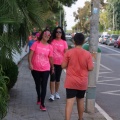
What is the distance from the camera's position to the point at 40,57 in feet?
23.9

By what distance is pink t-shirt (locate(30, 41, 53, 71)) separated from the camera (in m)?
7.23

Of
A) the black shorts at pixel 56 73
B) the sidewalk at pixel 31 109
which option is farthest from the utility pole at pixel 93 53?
the black shorts at pixel 56 73

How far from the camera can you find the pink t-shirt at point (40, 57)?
23.7ft

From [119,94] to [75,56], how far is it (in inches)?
182

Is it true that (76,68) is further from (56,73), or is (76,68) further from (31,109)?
(56,73)

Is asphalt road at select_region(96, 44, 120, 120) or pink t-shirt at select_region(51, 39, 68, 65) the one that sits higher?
pink t-shirt at select_region(51, 39, 68, 65)

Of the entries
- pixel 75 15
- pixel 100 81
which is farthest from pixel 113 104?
pixel 75 15

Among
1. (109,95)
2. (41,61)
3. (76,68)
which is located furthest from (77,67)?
(109,95)

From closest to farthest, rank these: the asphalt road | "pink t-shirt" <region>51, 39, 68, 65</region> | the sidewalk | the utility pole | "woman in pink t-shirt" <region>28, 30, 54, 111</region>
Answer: the sidewalk → the utility pole → "woman in pink t-shirt" <region>28, 30, 54, 111</region> → the asphalt road → "pink t-shirt" <region>51, 39, 68, 65</region>

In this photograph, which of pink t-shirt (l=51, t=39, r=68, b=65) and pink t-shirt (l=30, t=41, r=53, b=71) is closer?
pink t-shirt (l=30, t=41, r=53, b=71)

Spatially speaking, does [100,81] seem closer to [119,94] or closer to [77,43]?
[119,94]

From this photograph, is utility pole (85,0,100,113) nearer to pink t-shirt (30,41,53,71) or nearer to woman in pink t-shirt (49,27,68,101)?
pink t-shirt (30,41,53,71)

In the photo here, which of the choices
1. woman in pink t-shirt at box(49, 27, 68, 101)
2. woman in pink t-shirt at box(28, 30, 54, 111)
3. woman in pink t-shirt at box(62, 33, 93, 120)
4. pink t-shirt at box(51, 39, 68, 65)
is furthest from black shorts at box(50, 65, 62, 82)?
woman in pink t-shirt at box(62, 33, 93, 120)

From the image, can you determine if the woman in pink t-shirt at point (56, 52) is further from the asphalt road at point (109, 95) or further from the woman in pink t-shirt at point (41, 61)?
the asphalt road at point (109, 95)
